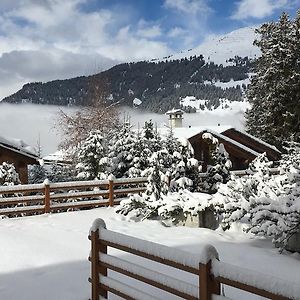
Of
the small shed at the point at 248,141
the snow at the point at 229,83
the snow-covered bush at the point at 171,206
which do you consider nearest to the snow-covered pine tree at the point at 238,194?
the snow-covered bush at the point at 171,206

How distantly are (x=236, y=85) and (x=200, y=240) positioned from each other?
167m

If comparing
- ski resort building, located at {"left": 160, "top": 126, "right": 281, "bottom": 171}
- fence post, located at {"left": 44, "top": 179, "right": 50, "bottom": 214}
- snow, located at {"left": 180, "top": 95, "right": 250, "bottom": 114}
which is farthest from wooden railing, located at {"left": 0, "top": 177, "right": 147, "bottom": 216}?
snow, located at {"left": 180, "top": 95, "right": 250, "bottom": 114}

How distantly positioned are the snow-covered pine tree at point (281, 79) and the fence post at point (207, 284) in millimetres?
25836

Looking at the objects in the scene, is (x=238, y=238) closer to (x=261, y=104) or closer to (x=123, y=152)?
(x=123, y=152)

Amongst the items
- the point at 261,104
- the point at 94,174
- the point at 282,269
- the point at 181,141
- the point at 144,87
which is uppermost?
the point at 144,87

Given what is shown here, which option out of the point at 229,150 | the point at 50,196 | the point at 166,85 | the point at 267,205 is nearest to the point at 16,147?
the point at 50,196

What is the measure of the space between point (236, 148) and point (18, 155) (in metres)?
13.6

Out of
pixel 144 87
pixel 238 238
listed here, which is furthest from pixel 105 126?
pixel 144 87

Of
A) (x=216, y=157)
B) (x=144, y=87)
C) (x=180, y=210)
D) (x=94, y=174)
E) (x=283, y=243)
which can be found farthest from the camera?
(x=144, y=87)

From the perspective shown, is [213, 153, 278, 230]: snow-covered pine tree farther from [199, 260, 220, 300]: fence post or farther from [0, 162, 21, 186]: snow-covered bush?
[0, 162, 21, 186]: snow-covered bush

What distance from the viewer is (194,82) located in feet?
→ 549

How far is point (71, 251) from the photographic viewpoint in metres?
8.59

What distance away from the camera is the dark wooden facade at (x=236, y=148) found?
26562 mm

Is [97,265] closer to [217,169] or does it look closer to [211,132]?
[217,169]
